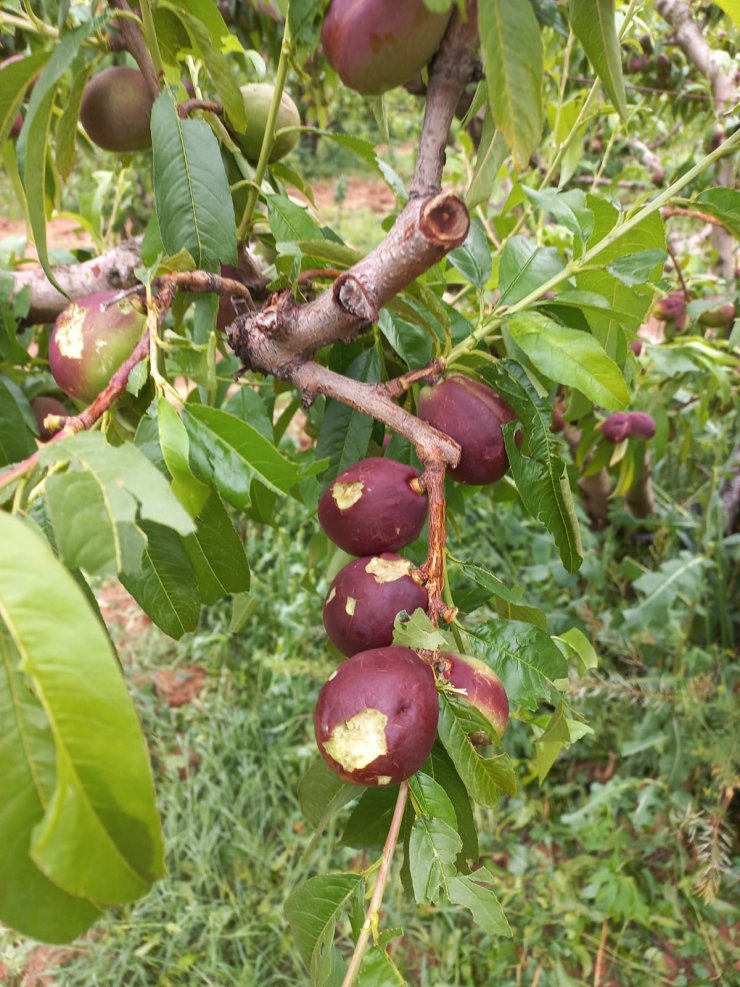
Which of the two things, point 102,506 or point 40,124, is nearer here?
point 102,506

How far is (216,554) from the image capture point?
640mm

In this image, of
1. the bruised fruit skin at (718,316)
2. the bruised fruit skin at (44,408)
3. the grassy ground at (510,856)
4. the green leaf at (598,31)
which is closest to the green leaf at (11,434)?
the bruised fruit skin at (44,408)

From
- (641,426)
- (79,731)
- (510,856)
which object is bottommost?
(510,856)

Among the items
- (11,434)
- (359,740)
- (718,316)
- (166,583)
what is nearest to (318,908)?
(359,740)

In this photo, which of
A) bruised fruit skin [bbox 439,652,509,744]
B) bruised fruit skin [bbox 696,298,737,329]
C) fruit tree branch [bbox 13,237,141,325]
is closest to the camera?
bruised fruit skin [bbox 439,652,509,744]

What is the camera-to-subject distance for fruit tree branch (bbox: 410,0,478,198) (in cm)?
55

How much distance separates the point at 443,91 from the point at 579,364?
247 mm

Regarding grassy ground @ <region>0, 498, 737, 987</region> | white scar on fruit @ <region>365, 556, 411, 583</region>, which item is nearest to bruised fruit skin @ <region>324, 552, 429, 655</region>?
white scar on fruit @ <region>365, 556, 411, 583</region>

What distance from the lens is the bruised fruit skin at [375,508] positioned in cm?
61

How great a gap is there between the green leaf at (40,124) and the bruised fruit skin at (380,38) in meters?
0.19

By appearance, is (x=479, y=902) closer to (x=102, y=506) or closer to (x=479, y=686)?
(x=479, y=686)

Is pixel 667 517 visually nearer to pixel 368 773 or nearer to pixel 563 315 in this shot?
pixel 563 315

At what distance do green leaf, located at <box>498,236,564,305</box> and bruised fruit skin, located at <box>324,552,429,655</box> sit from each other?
A: 0.33 metres

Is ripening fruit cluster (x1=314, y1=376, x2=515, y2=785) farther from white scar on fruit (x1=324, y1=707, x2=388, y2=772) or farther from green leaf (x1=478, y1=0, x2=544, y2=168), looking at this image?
green leaf (x1=478, y1=0, x2=544, y2=168)
